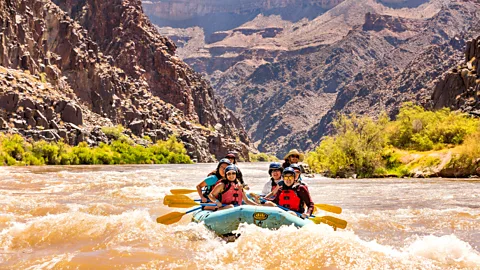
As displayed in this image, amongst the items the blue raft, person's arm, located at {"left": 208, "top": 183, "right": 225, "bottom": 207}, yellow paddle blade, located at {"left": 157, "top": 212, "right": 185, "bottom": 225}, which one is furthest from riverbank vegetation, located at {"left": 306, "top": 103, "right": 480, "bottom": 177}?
the blue raft

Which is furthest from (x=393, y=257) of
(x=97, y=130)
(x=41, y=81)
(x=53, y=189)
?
(x=41, y=81)

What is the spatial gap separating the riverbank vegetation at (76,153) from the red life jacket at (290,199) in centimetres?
5394

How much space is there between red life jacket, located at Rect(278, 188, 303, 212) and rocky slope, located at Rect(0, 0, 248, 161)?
7381 cm

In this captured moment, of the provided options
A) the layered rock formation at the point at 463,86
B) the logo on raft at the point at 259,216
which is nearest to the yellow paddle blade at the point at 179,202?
the logo on raft at the point at 259,216

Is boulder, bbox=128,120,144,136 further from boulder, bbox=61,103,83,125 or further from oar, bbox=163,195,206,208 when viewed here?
oar, bbox=163,195,206,208

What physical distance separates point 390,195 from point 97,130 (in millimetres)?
83942

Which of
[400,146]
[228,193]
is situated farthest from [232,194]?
[400,146]

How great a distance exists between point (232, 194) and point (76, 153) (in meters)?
69.2

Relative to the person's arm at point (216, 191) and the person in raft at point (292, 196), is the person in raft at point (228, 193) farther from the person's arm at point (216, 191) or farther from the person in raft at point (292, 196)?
the person in raft at point (292, 196)

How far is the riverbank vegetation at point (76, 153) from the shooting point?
6531 centimetres

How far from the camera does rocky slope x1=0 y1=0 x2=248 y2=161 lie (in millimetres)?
89625

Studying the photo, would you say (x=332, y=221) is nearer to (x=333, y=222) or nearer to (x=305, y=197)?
(x=333, y=222)

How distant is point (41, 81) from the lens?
366 feet

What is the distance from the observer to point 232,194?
1421 cm
